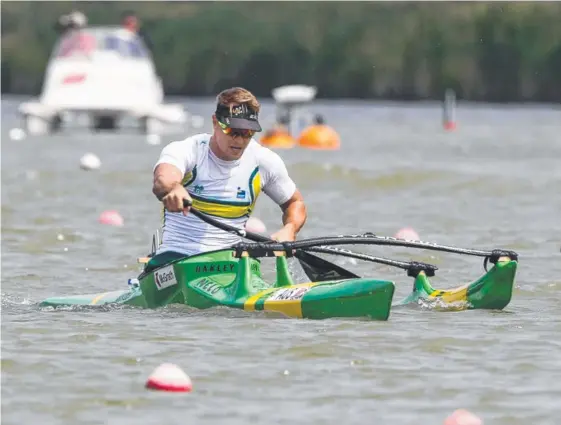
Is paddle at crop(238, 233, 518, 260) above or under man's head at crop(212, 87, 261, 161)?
under

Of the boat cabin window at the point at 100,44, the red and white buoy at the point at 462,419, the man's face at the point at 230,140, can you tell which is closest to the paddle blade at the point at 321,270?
the man's face at the point at 230,140

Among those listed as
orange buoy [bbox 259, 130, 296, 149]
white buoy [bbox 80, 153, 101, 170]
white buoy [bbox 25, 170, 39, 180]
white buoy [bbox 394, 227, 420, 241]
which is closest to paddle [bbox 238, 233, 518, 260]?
white buoy [bbox 394, 227, 420, 241]

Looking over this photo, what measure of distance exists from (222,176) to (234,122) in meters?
0.46

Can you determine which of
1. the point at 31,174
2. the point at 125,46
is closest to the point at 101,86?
the point at 125,46

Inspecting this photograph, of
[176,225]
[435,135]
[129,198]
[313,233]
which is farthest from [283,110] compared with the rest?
[176,225]

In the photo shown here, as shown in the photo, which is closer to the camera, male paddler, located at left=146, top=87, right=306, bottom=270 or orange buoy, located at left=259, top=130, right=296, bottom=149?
male paddler, located at left=146, top=87, right=306, bottom=270

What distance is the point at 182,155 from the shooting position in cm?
1141

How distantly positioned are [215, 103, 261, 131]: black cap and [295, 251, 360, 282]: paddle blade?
1072 mm

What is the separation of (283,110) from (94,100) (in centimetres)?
892

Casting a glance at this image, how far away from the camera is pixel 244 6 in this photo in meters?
70.3

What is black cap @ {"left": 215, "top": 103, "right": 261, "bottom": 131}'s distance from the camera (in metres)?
11.3

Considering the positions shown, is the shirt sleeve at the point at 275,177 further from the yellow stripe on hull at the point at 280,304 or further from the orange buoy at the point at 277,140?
the orange buoy at the point at 277,140

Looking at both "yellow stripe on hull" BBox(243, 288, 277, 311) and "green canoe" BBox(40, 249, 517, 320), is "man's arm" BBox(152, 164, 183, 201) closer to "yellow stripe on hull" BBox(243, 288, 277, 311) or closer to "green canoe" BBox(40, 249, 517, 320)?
"green canoe" BBox(40, 249, 517, 320)

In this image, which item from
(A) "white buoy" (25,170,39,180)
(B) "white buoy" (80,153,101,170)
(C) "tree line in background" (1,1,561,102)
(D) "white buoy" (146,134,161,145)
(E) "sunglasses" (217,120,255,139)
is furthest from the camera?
(C) "tree line in background" (1,1,561,102)
